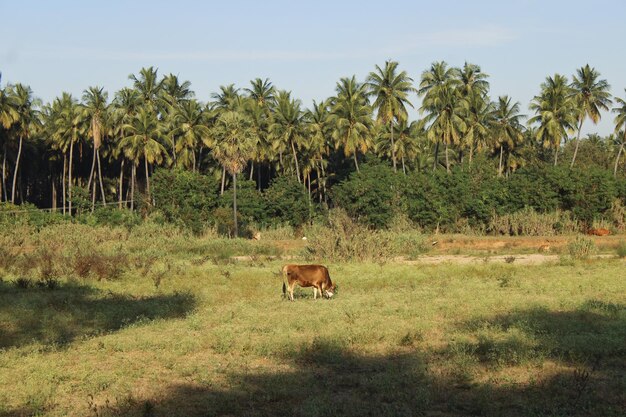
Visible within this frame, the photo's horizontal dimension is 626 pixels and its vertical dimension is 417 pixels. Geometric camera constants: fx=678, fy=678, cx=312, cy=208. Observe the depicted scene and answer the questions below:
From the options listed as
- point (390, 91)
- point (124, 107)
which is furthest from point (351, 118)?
point (124, 107)

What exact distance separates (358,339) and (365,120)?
49.2 meters

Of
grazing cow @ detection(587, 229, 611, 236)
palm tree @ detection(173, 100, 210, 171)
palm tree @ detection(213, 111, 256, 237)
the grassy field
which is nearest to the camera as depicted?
the grassy field

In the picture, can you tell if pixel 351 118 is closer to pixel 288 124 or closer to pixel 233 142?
pixel 288 124

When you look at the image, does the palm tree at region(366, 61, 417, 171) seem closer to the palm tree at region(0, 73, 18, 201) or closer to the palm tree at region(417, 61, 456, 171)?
the palm tree at region(417, 61, 456, 171)

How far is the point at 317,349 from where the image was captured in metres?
12.4

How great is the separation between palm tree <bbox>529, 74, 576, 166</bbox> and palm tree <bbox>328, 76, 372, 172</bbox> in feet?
52.4

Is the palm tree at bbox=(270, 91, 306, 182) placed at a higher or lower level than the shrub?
higher

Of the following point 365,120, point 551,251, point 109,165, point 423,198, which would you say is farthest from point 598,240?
point 109,165

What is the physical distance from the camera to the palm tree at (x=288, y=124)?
202 feet

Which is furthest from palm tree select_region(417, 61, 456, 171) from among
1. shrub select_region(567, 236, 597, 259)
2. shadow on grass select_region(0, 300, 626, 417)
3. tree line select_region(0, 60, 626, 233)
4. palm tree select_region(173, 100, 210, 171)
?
shadow on grass select_region(0, 300, 626, 417)

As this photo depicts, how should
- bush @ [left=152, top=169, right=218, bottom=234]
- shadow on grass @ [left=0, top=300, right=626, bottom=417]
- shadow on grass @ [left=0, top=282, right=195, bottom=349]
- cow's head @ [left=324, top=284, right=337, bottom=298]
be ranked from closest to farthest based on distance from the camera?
shadow on grass @ [left=0, top=300, right=626, bottom=417] < shadow on grass @ [left=0, top=282, right=195, bottom=349] < cow's head @ [left=324, top=284, right=337, bottom=298] < bush @ [left=152, top=169, right=218, bottom=234]

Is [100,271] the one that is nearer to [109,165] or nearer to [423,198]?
[423,198]

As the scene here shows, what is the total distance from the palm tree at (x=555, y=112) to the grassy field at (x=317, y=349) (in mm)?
44143

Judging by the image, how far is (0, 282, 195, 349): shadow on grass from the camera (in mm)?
14789
